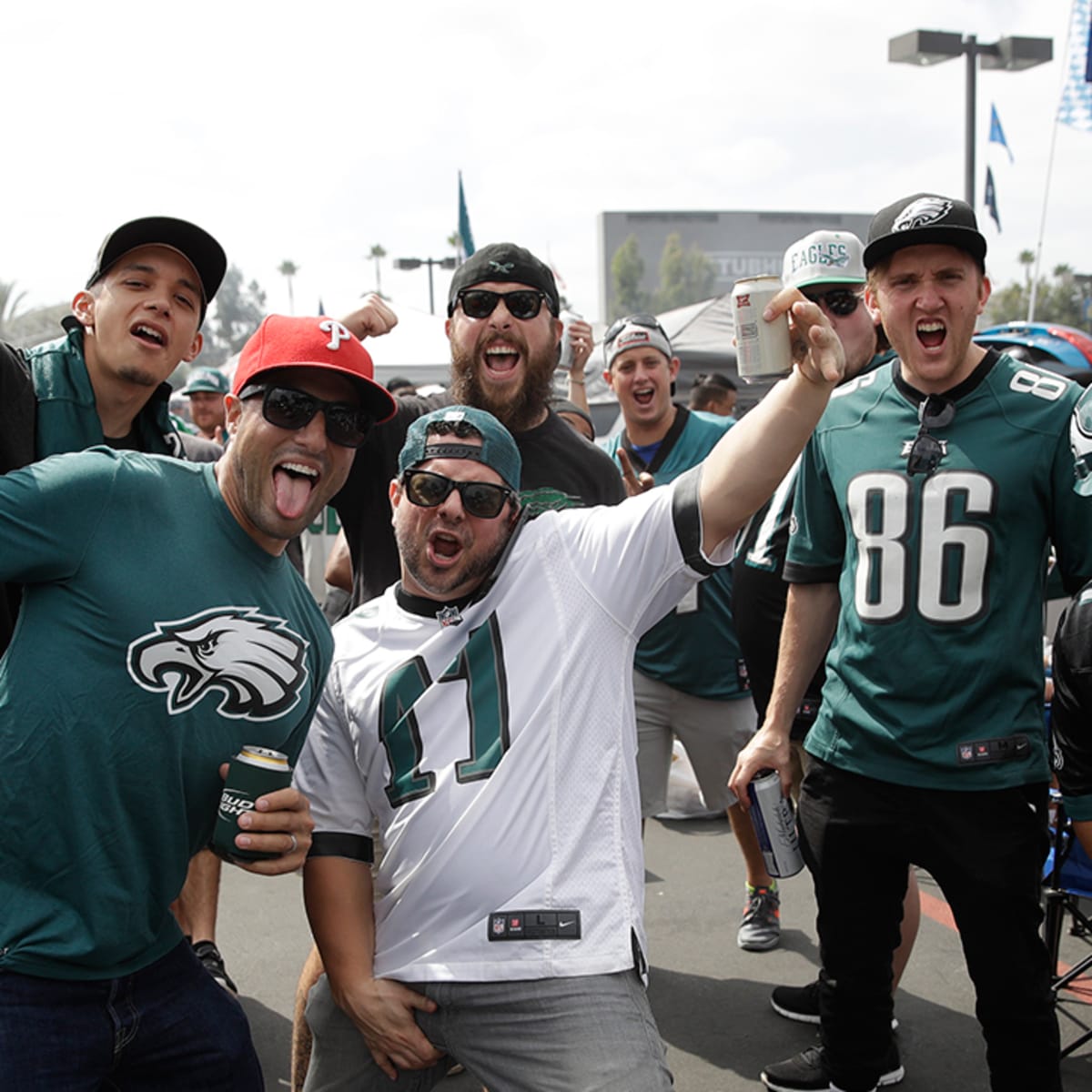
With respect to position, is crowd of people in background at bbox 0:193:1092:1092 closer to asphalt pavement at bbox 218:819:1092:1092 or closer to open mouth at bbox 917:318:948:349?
open mouth at bbox 917:318:948:349

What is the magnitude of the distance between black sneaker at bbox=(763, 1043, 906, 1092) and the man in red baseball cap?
177 cm

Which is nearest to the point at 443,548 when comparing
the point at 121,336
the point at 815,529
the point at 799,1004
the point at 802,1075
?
the point at 121,336

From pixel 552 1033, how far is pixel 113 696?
3.43 feet

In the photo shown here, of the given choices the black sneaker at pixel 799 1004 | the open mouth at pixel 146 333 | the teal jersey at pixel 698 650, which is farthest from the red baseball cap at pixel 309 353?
the black sneaker at pixel 799 1004

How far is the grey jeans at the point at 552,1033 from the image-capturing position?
6.90 feet

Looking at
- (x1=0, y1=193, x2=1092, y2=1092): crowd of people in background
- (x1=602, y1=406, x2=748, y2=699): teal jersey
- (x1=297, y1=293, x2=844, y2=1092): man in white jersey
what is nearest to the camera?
(x1=0, y1=193, x2=1092, y2=1092): crowd of people in background

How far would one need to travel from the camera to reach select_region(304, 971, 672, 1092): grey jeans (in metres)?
2.10

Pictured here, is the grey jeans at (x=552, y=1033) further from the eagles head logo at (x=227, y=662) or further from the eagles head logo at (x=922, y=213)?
the eagles head logo at (x=922, y=213)

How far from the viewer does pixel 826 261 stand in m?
3.60

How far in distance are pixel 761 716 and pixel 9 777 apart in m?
2.98

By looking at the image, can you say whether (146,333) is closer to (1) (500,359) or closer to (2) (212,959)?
(1) (500,359)

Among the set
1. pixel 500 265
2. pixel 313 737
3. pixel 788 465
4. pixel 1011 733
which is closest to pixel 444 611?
pixel 313 737

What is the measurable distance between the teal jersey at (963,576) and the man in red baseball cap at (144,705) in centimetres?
142

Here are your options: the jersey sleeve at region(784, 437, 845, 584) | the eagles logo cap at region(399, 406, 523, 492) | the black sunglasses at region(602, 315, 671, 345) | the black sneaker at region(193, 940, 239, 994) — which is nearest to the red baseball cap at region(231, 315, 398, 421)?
the eagles logo cap at region(399, 406, 523, 492)
